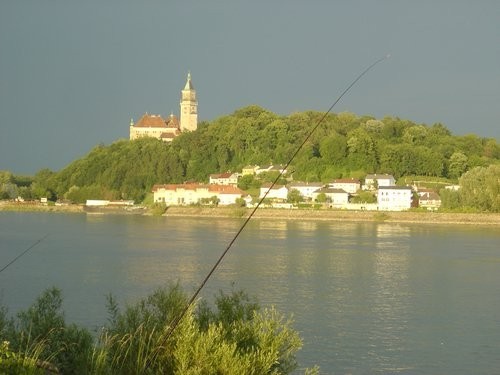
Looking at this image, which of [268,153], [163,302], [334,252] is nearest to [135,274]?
[334,252]

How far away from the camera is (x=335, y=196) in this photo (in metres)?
52.8

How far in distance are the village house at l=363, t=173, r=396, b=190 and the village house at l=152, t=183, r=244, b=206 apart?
872cm

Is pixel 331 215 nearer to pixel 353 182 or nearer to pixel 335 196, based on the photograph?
pixel 335 196

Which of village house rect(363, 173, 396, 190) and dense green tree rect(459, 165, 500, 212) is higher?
village house rect(363, 173, 396, 190)

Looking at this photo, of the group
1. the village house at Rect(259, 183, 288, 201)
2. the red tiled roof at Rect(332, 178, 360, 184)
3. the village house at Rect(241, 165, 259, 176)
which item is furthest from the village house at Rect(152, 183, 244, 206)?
the red tiled roof at Rect(332, 178, 360, 184)

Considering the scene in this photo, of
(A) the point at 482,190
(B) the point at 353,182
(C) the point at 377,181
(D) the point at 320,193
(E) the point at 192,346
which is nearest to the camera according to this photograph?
(E) the point at 192,346

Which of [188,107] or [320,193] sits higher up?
[188,107]

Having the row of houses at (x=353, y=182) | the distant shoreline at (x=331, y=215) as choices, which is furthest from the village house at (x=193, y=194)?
the row of houses at (x=353, y=182)

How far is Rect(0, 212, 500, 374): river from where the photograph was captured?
970 centimetres

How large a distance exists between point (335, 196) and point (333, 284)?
37339 millimetres

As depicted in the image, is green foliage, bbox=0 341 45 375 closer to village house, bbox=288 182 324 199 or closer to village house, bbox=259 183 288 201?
village house, bbox=259 183 288 201

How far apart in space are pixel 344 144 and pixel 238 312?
56069 millimetres

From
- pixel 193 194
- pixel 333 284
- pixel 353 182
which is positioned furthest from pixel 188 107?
pixel 333 284

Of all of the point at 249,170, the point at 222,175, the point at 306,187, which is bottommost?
the point at 306,187
